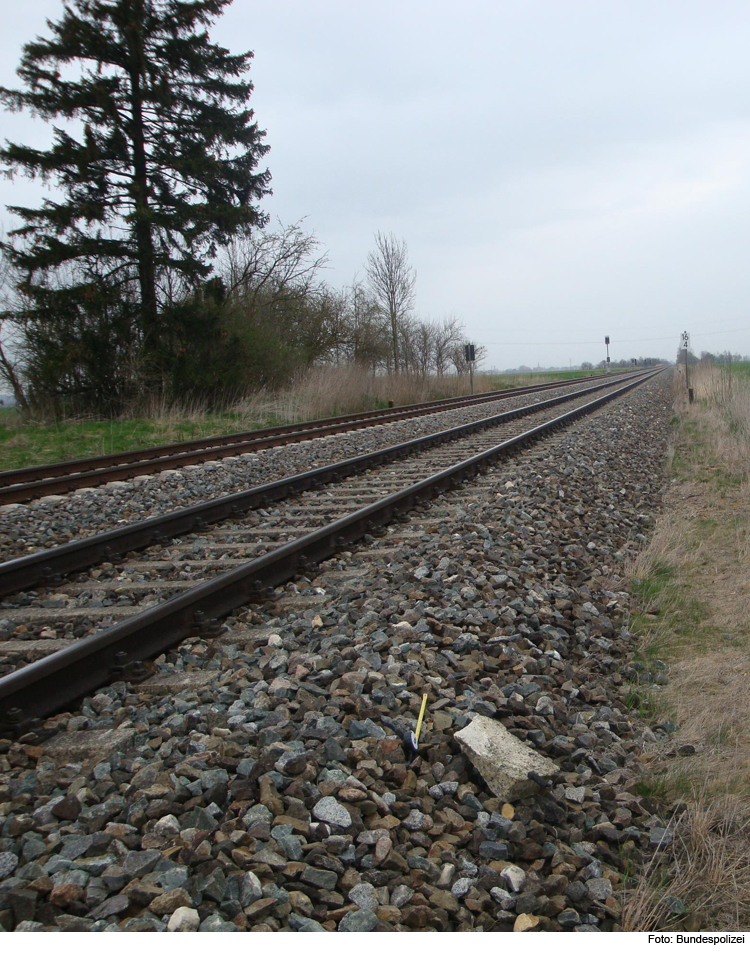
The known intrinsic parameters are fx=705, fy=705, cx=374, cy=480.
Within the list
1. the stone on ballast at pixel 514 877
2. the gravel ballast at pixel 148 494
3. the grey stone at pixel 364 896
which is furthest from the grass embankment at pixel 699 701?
the gravel ballast at pixel 148 494

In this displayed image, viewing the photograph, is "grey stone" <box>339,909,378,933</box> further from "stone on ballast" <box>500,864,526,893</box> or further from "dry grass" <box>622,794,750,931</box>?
"dry grass" <box>622,794,750,931</box>

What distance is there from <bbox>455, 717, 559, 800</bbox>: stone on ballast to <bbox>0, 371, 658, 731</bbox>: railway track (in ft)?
5.57

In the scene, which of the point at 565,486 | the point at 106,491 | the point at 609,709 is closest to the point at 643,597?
the point at 609,709

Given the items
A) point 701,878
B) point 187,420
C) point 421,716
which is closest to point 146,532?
point 421,716

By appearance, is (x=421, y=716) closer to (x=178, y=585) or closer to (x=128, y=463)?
(x=178, y=585)

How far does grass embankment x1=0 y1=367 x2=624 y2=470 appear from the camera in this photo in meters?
13.2

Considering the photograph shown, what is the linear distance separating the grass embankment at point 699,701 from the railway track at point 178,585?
230cm

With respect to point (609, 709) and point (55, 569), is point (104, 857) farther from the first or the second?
point (55, 569)

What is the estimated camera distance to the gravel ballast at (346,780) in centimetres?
194

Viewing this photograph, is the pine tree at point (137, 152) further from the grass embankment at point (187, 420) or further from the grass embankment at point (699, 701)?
the grass embankment at point (699, 701)

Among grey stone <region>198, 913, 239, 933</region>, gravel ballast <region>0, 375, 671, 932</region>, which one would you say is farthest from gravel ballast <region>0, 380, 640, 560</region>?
grey stone <region>198, 913, 239, 933</region>

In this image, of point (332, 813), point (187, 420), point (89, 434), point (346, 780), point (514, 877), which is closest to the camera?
point (514, 877)

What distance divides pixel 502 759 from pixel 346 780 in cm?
56

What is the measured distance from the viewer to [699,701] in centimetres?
330
